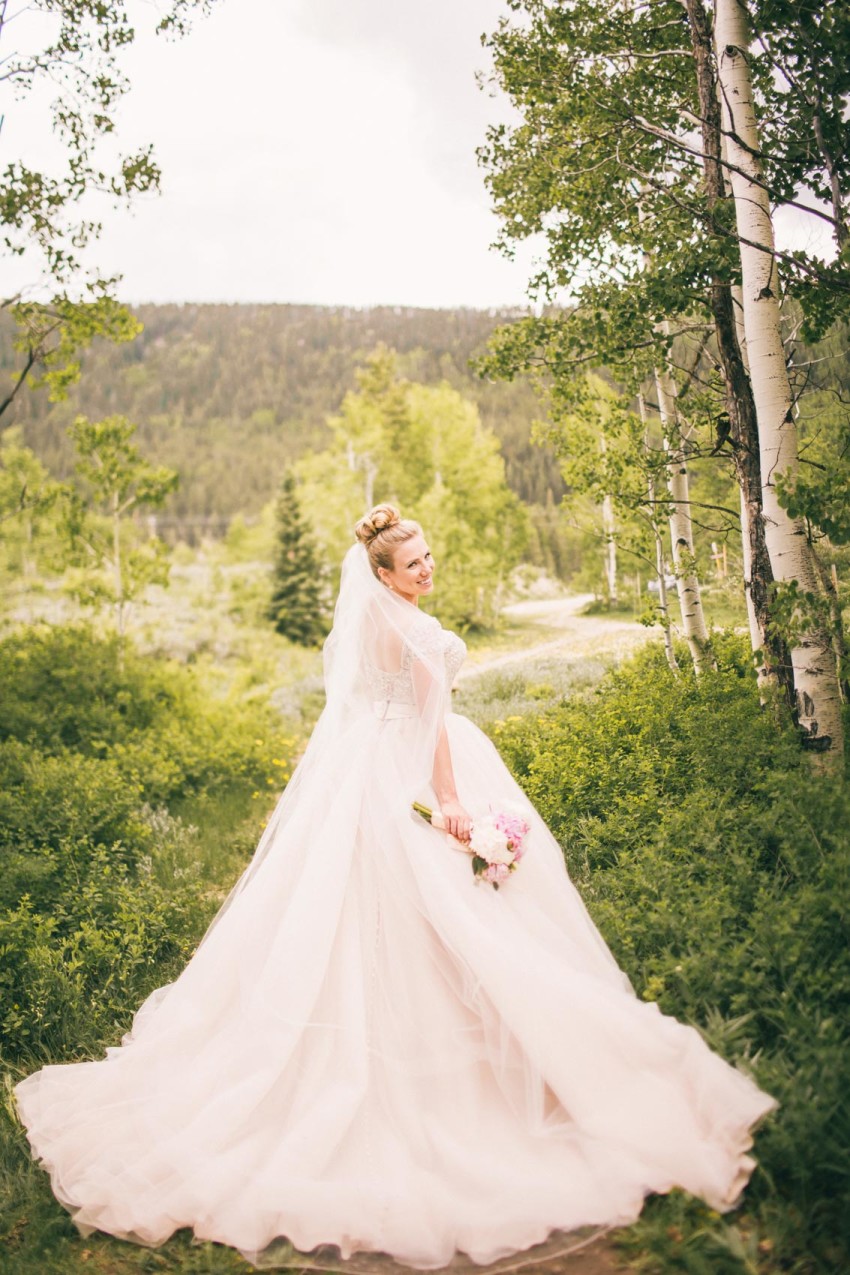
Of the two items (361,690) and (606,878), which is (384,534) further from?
(606,878)

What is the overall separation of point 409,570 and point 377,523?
30 centimetres

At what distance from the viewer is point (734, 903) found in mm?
4215

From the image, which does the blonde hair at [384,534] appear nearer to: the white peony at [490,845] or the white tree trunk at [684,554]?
the white peony at [490,845]

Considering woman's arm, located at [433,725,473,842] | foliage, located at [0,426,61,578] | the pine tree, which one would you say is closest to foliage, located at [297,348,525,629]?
the pine tree

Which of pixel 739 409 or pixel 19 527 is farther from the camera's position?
pixel 19 527

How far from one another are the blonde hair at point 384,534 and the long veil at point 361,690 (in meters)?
0.07

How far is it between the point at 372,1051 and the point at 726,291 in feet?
18.7

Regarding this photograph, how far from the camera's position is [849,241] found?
15.6 ft

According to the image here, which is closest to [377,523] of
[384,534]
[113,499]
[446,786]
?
[384,534]

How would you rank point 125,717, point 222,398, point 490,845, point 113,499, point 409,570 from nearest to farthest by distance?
point 490,845 < point 409,570 < point 125,717 < point 113,499 < point 222,398

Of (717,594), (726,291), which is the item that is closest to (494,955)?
(726,291)

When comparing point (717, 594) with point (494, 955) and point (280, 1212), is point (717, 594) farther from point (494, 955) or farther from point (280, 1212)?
point (280, 1212)

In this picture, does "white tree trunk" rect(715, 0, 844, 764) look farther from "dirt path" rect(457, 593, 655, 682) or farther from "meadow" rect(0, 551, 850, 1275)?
"dirt path" rect(457, 593, 655, 682)

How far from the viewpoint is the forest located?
359cm
